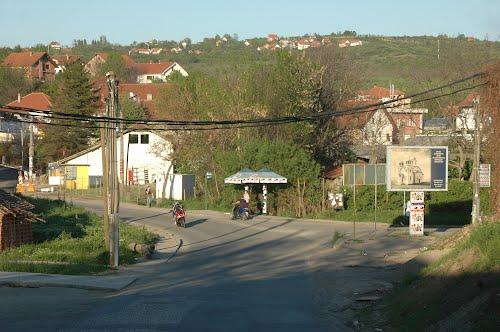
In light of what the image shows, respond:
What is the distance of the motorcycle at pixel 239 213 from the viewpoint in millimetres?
53656

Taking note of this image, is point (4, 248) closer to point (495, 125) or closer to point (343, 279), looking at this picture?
point (343, 279)

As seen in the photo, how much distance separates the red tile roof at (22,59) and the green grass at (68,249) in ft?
404

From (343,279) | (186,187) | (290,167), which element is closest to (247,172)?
(290,167)

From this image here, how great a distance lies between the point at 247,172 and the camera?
56438 mm

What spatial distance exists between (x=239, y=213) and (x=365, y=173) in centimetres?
901

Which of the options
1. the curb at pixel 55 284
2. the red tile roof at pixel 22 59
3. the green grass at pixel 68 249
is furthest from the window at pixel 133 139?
the red tile roof at pixel 22 59

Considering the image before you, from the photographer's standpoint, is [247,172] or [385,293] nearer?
[385,293]

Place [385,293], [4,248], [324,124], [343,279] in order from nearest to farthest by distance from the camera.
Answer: [385,293], [343,279], [4,248], [324,124]

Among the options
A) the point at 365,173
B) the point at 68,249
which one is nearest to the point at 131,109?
the point at 365,173

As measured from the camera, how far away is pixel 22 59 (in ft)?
551

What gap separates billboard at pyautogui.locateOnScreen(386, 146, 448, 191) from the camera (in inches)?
1561

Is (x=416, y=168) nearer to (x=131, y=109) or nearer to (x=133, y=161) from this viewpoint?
(x=133, y=161)

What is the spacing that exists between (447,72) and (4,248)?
4262 cm

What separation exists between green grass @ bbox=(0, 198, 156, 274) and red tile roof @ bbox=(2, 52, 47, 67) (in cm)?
12317
